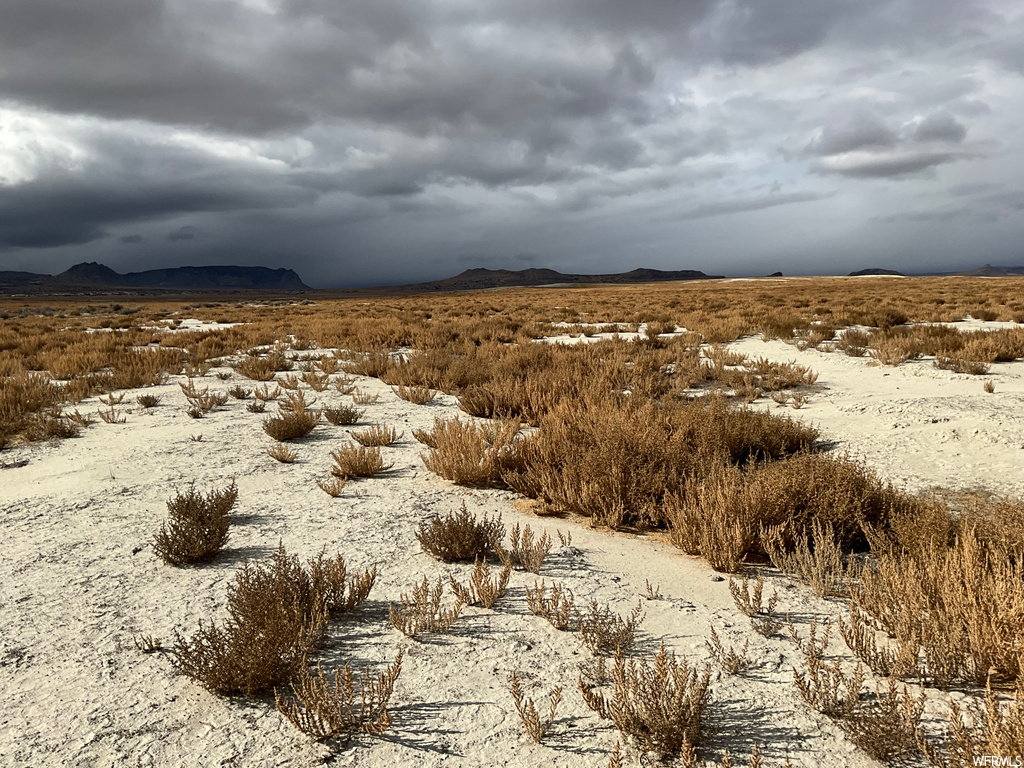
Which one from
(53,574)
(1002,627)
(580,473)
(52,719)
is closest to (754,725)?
(1002,627)

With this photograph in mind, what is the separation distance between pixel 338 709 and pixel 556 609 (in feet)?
3.89

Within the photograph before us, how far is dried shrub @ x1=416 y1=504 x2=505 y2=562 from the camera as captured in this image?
3.75 metres

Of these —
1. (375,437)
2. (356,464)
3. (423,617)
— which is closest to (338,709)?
(423,617)

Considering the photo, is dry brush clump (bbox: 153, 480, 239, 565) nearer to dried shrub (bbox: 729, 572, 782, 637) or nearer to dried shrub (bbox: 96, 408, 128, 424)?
dried shrub (bbox: 729, 572, 782, 637)

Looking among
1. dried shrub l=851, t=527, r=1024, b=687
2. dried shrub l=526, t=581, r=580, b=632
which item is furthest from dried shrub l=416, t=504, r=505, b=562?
dried shrub l=851, t=527, r=1024, b=687

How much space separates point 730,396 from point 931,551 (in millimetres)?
6065

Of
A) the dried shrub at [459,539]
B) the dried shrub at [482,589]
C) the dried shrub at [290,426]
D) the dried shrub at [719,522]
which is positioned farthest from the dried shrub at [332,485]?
the dried shrub at [719,522]

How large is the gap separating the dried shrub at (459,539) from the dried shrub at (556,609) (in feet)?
2.28

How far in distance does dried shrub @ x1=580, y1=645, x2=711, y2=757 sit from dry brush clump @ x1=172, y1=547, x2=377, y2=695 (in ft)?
4.26

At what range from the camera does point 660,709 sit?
210 cm

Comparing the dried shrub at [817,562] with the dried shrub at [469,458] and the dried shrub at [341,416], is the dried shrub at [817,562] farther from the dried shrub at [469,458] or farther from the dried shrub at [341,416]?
the dried shrub at [341,416]

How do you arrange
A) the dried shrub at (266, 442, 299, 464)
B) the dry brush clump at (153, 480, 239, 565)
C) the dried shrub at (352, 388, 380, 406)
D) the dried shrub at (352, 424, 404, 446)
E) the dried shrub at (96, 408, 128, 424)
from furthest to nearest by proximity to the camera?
the dried shrub at (352, 388, 380, 406)
the dried shrub at (96, 408, 128, 424)
the dried shrub at (352, 424, 404, 446)
the dried shrub at (266, 442, 299, 464)
the dry brush clump at (153, 480, 239, 565)

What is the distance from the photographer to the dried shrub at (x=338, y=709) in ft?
7.16

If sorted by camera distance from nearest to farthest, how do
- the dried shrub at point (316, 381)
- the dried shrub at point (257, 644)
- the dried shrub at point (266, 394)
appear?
the dried shrub at point (257, 644), the dried shrub at point (266, 394), the dried shrub at point (316, 381)
